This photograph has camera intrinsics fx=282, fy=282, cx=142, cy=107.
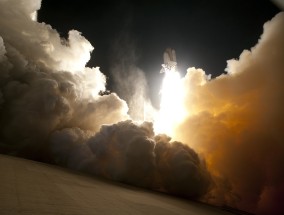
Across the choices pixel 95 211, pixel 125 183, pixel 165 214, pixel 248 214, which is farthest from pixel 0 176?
pixel 248 214

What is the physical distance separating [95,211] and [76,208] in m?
2.77

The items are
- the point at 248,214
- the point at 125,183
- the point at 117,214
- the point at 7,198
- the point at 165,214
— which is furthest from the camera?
the point at 248,214

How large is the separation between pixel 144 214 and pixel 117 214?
712cm

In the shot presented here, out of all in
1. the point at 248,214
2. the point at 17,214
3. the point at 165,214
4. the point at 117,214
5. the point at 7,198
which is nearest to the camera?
the point at 17,214

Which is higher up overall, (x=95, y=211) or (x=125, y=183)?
(x=125, y=183)

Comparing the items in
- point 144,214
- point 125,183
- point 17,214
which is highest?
point 125,183

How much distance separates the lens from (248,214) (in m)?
146

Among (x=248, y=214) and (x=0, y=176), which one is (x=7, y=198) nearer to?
(x=0, y=176)

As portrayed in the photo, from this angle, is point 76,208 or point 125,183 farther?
point 125,183

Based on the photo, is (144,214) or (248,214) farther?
(248,214)

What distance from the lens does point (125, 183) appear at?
10475 centimetres

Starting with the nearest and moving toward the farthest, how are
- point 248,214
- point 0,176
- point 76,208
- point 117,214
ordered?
point 76,208
point 117,214
point 0,176
point 248,214

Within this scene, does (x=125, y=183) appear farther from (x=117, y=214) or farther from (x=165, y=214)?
(x=117, y=214)

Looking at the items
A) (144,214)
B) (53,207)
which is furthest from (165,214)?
(53,207)
